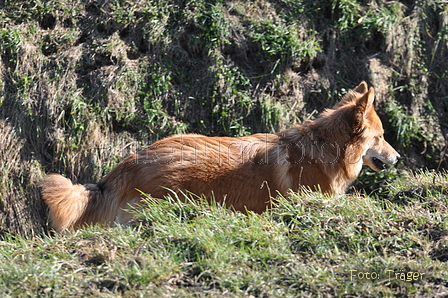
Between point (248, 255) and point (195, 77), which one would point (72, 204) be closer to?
point (248, 255)

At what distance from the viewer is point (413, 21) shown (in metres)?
7.94

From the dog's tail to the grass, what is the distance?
632mm

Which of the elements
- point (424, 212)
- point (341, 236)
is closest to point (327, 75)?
point (424, 212)

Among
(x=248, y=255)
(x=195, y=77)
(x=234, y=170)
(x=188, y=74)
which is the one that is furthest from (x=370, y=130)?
(x=188, y=74)

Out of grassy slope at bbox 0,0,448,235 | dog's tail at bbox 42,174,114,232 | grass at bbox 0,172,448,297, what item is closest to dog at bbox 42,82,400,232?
dog's tail at bbox 42,174,114,232

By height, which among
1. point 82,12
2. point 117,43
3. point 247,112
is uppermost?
point 82,12

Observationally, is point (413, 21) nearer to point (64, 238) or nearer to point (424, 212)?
point (424, 212)

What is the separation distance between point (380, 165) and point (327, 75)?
91.7 inches

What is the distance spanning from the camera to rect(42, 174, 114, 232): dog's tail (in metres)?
4.68

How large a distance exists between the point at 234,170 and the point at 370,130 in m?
1.79

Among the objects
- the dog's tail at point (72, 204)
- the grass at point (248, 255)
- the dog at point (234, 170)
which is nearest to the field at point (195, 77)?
the dog at point (234, 170)

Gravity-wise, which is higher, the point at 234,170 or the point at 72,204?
the point at 234,170

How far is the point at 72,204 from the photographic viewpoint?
15.6ft

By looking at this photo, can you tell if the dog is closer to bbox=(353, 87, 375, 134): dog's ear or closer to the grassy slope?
bbox=(353, 87, 375, 134): dog's ear
